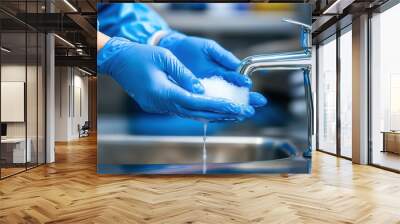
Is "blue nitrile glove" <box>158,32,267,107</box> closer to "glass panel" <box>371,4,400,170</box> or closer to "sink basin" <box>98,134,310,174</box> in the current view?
"sink basin" <box>98,134,310,174</box>

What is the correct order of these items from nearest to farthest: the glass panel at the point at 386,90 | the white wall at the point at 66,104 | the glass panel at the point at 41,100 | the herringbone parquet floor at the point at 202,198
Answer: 1. the herringbone parquet floor at the point at 202,198
2. the glass panel at the point at 386,90
3. the glass panel at the point at 41,100
4. the white wall at the point at 66,104

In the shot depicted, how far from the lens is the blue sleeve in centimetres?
588

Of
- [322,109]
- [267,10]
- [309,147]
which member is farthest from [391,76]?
[322,109]

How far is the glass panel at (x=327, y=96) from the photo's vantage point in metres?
9.31

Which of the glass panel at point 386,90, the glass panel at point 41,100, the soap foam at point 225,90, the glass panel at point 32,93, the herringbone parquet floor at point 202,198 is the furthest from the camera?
the glass panel at point 41,100

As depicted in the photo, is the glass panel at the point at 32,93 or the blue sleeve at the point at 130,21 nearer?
the blue sleeve at the point at 130,21

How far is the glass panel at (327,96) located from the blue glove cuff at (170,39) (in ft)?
16.1

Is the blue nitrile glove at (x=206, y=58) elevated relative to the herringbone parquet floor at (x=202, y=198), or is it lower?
elevated

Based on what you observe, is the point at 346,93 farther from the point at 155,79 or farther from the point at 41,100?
the point at 41,100

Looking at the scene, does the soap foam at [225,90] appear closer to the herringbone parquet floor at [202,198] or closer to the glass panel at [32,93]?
the herringbone parquet floor at [202,198]

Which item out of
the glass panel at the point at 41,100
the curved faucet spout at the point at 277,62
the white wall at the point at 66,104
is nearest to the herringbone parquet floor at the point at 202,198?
the glass panel at the point at 41,100

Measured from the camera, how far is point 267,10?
595cm

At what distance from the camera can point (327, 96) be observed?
9828 millimetres

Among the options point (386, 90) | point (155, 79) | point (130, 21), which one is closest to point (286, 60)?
point (155, 79)
